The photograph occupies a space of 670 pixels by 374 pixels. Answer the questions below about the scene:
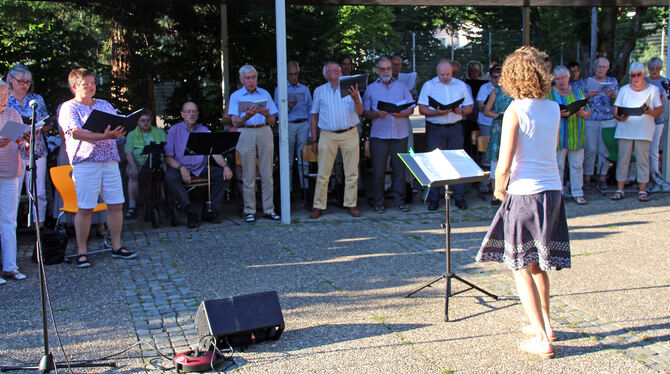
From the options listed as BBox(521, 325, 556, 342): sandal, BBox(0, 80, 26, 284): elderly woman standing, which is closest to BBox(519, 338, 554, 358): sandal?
BBox(521, 325, 556, 342): sandal

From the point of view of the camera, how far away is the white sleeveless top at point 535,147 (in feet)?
13.9

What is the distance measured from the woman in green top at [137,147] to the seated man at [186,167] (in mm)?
373

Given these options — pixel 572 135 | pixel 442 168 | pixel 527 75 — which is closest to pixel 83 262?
pixel 442 168

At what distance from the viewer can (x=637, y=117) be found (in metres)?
9.57

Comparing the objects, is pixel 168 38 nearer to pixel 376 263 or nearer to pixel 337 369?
pixel 376 263

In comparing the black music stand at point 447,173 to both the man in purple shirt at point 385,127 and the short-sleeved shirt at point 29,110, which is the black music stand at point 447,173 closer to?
the man in purple shirt at point 385,127

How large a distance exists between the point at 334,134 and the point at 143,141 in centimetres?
250

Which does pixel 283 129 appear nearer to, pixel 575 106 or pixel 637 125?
pixel 575 106

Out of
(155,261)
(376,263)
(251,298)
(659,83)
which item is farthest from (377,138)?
(251,298)

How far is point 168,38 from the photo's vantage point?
11664 mm

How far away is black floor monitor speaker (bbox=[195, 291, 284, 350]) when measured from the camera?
173 inches

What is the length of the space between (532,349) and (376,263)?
2.47 m

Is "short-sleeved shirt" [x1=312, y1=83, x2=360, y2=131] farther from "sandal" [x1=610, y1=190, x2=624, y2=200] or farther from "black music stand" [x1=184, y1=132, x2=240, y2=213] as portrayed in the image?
"sandal" [x1=610, y1=190, x2=624, y2=200]

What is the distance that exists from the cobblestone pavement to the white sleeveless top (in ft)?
3.53
